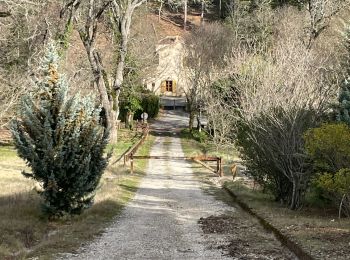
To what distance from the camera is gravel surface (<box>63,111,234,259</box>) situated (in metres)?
9.71

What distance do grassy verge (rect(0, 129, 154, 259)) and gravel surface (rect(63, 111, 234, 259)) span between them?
39 cm

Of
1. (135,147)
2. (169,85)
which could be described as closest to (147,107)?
(169,85)

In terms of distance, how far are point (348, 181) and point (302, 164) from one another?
349 cm

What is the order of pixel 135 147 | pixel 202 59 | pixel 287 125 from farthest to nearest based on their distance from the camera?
pixel 202 59 → pixel 135 147 → pixel 287 125

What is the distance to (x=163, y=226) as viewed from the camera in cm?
1280

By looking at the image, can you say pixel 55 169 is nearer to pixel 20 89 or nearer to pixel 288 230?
pixel 288 230

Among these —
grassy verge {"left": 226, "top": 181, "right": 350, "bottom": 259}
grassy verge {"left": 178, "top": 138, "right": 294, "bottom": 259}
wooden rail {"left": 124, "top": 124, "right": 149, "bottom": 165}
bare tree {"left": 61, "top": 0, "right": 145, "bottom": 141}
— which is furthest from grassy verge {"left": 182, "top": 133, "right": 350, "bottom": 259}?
bare tree {"left": 61, "top": 0, "right": 145, "bottom": 141}

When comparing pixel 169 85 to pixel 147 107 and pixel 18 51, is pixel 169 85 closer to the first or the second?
pixel 147 107

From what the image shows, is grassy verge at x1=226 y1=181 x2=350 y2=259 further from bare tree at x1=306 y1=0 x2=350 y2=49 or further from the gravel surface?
bare tree at x1=306 y1=0 x2=350 y2=49

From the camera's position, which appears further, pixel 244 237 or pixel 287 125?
pixel 287 125

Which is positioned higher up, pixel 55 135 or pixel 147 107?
pixel 147 107

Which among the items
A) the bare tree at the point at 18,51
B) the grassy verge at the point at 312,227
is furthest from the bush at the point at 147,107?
the grassy verge at the point at 312,227

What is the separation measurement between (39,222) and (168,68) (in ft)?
199

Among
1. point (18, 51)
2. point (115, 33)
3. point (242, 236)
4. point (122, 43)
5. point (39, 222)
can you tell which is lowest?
point (39, 222)
